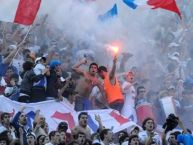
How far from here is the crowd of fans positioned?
10.6 metres

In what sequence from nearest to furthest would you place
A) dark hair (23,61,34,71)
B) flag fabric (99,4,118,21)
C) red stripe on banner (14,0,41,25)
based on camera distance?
red stripe on banner (14,0,41,25) < dark hair (23,61,34,71) < flag fabric (99,4,118,21)

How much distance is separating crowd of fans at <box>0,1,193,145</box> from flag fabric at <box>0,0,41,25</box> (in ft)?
1.66

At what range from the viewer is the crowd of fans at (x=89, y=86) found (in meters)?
10.6

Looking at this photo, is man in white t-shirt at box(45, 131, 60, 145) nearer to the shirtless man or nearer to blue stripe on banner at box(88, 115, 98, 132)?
blue stripe on banner at box(88, 115, 98, 132)

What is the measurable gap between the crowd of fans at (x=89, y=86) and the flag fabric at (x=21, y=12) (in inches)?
19.9

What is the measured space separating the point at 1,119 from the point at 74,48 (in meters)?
5.23

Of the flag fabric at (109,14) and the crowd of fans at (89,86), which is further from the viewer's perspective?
the flag fabric at (109,14)

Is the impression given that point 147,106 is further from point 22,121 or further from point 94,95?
point 22,121

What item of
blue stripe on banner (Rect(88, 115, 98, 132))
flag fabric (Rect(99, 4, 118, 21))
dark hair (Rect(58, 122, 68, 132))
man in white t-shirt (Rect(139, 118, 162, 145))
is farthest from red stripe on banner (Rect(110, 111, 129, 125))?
flag fabric (Rect(99, 4, 118, 21))

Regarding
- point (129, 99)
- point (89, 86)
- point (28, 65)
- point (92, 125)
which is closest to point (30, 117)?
point (92, 125)

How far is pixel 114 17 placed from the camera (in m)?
16.3

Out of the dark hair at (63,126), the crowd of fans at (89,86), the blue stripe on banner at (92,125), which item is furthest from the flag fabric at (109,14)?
the dark hair at (63,126)

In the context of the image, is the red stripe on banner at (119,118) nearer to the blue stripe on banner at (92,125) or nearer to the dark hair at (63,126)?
the blue stripe on banner at (92,125)

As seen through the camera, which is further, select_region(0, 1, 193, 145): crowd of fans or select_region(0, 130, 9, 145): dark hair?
select_region(0, 1, 193, 145): crowd of fans
